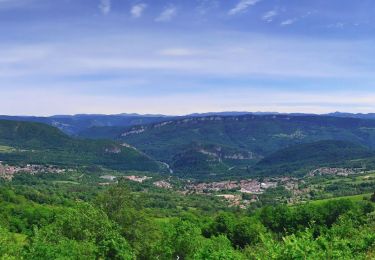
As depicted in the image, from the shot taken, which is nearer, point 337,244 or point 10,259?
point 337,244

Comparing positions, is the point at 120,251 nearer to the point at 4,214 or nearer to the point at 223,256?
the point at 223,256

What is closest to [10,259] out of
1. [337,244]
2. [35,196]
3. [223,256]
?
[223,256]

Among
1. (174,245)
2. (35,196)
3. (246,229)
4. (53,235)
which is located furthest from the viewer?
(35,196)

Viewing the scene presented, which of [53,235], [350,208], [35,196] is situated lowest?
[35,196]

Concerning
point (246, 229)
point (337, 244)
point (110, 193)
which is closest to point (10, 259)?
point (337, 244)

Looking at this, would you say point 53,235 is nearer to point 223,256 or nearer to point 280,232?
point 223,256

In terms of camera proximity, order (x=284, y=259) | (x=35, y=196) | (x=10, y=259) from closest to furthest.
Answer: (x=284, y=259)
(x=10, y=259)
(x=35, y=196)

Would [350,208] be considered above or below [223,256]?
below
